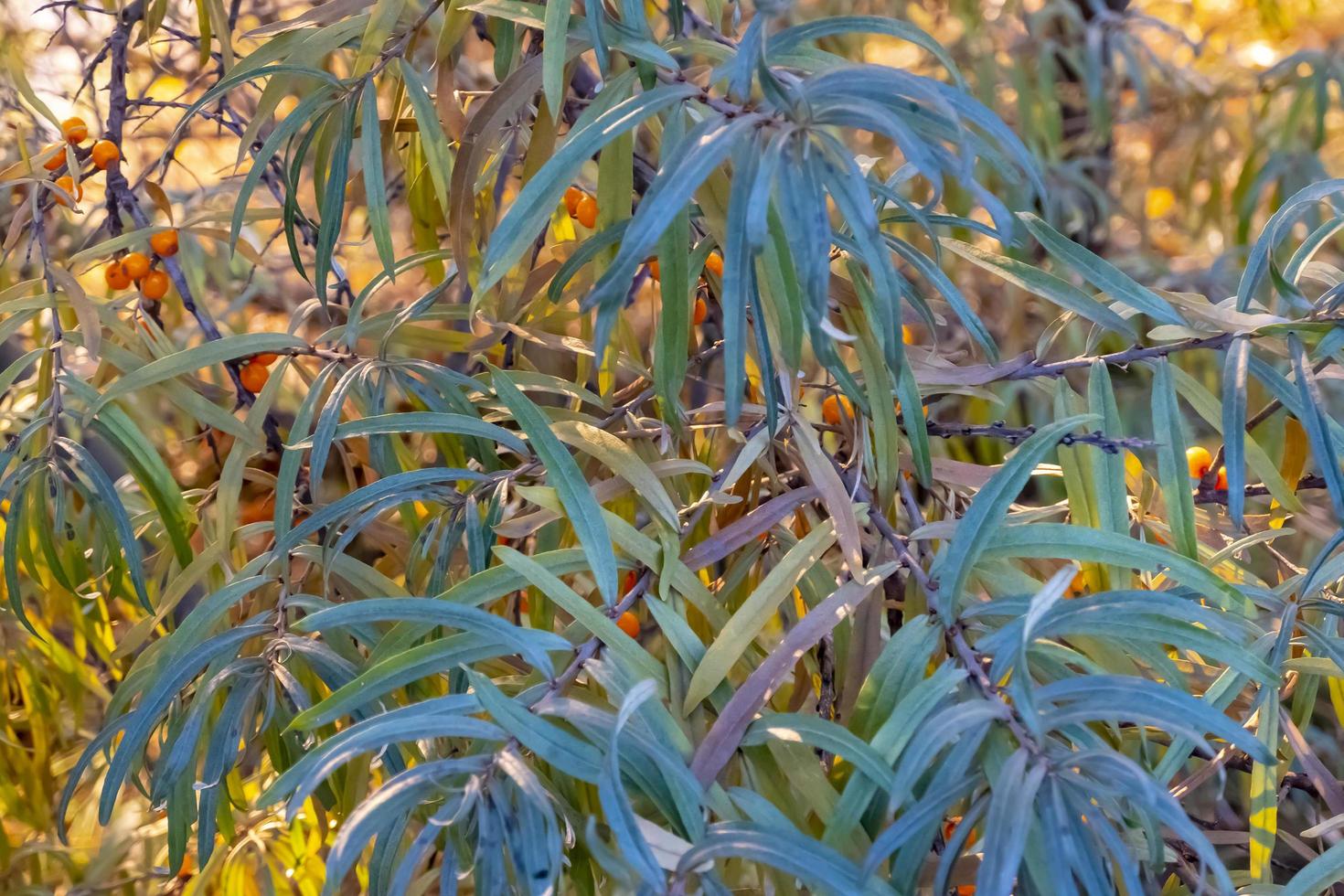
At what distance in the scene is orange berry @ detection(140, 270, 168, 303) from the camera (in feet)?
2.89

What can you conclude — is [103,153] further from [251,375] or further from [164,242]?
[251,375]

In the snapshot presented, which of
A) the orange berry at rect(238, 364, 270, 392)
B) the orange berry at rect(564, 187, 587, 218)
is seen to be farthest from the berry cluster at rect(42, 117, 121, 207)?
the orange berry at rect(564, 187, 587, 218)

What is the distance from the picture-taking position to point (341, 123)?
2.20ft

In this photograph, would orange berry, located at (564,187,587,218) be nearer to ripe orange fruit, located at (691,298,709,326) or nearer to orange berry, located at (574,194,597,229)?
orange berry, located at (574,194,597,229)

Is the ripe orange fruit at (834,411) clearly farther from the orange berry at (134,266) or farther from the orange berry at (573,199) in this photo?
the orange berry at (134,266)

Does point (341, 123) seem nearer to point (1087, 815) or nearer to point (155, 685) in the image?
point (155, 685)

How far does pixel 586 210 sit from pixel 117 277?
0.39m

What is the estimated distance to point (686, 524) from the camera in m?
0.64

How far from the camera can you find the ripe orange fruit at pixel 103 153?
79cm

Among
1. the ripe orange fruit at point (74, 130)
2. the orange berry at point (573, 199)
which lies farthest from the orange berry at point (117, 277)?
the orange berry at point (573, 199)

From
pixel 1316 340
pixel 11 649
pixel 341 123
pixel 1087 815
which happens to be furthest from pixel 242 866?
pixel 1316 340

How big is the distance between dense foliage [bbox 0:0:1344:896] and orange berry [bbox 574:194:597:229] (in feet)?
0.06

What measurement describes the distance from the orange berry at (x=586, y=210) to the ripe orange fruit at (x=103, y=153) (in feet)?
1.07

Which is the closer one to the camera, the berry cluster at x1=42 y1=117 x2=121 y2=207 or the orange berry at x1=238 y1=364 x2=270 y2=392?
the berry cluster at x1=42 y1=117 x2=121 y2=207
